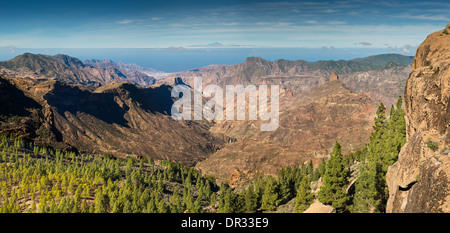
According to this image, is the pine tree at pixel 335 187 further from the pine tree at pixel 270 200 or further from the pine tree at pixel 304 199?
the pine tree at pixel 270 200

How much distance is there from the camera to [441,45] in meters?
46.2

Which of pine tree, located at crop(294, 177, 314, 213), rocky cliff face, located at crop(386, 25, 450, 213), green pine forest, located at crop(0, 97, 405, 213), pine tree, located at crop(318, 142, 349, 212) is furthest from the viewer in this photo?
pine tree, located at crop(294, 177, 314, 213)

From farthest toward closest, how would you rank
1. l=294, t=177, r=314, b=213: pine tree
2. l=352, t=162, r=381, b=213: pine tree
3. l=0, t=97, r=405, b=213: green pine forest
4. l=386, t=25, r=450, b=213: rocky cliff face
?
l=294, t=177, r=314, b=213: pine tree
l=0, t=97, r=405, b=213: green pine forest
l=352, t=162, r=381, b=213: pine tree
l=386, t=25, r=450, b=213: rocky cliff face

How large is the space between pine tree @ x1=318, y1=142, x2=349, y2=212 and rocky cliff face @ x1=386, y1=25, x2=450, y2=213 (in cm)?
839

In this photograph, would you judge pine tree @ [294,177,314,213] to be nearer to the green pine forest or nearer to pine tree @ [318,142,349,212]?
the green pine forest

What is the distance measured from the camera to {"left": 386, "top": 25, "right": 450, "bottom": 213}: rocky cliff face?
25.6m

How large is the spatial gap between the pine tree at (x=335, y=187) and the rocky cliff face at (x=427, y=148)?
8.39m

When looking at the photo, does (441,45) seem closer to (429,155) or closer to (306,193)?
(429,155)

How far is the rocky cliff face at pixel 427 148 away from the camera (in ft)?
84.0

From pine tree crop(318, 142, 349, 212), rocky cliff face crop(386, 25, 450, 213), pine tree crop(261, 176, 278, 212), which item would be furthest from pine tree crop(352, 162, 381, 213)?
pine tree crop(261, 176, 278, 212)

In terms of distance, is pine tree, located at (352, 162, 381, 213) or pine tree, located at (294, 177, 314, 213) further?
pine tree, located at (294, 177, 314, 213)

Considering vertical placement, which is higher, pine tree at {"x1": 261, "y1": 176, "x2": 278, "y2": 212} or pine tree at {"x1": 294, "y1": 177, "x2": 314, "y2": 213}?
pine tree at {"x1": 294, "y1": 177, "x2": 314, "y2": 213}
